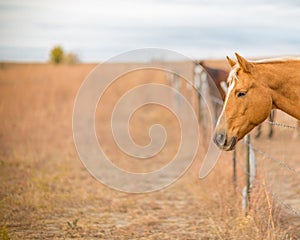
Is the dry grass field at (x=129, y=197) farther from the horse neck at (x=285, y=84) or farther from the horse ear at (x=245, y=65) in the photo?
the horse ear at (x=245, y=65)

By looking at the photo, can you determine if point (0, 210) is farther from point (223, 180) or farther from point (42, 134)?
point (42, 134)

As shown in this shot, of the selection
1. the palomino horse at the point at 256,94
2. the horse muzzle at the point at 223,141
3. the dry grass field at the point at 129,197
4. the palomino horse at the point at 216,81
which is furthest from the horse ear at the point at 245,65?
the palomino horse at the point at 216,81

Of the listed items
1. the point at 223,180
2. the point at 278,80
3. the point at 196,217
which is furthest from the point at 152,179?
the point at 278,80

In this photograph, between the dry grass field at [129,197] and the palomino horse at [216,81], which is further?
the palomino horse at [216,81]

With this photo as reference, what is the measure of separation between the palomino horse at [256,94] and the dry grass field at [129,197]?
622 millimetres

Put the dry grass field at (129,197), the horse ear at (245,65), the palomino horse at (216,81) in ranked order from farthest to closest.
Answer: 1. the palomino horse at (216,81)
2. the dry grass field at (129,197)
3. the horse ear at (245,65)

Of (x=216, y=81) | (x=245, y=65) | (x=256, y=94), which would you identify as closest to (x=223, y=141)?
(x=256, y=94)

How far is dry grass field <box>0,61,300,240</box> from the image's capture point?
4.63 metres

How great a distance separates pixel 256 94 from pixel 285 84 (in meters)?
0.23

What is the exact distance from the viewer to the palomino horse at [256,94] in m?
3.48

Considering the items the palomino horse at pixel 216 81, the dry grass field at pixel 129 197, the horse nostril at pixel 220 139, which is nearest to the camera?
the horse nostril at pixel 220 139

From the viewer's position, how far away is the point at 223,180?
6000 mm

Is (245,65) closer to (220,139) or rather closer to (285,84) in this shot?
(285,84)

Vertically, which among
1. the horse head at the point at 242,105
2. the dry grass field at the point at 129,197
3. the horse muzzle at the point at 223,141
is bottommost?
the dry grass field at the point at 129,197
